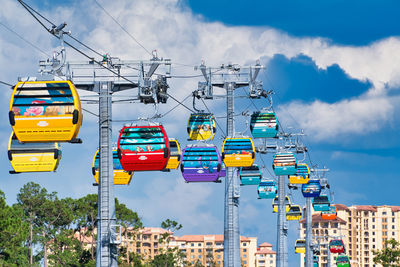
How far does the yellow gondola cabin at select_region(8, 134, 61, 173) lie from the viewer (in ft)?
101

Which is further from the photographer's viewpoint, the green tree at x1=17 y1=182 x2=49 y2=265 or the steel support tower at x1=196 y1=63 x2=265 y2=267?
the green tree at x1=17 y1=182 x2=49 y2=265

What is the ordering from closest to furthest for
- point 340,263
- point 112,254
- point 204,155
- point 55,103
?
point 55,103, point 112,254, point 204,155, point 340,263

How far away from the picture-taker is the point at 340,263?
309 ft

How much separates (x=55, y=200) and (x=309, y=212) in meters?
30.0

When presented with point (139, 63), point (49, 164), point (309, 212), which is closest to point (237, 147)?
point (139, 63)

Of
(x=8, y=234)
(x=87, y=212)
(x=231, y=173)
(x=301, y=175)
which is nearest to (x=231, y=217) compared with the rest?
(x=231, y=173)

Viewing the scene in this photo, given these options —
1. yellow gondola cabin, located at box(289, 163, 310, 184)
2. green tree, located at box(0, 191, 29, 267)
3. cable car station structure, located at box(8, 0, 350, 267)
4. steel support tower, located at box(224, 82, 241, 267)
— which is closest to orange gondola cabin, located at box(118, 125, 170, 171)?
cable car station structure, located at box(8, 0, 350, 267)

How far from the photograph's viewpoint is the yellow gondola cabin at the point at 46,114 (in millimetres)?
23609

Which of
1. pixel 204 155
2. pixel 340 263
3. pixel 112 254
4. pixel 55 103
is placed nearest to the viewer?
pixel 55 103

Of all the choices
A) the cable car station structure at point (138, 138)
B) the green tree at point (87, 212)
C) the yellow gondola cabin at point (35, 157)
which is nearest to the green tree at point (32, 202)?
the green tree at point (87, 212)

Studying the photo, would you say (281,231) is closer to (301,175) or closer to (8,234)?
(301,175)

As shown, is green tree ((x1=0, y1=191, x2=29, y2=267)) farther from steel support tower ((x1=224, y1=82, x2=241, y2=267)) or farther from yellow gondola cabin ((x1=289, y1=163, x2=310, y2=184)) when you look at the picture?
steel support tower ((x1=224, y1=82, x2=241, y2=267))

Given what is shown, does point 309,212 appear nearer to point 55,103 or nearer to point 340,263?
point 340,263

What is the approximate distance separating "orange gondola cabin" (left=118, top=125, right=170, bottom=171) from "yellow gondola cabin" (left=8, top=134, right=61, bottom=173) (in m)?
2.29
